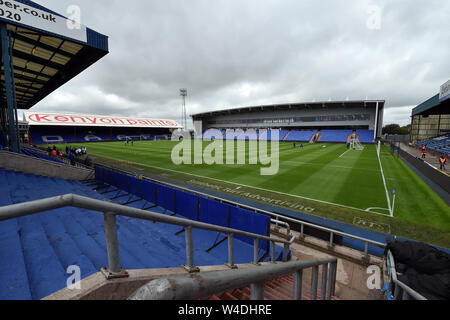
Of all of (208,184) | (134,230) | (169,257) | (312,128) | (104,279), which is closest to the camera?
(104,279)

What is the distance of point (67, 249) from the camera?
159 inches

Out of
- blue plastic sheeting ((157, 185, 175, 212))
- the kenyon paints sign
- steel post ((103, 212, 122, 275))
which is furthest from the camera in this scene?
the kenyon paints sign

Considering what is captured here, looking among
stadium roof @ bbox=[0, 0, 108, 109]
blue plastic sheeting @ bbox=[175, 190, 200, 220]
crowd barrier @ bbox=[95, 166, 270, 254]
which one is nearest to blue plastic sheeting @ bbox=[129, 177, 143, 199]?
crowd barrier @ bbox=[95, 166, 270, 254]

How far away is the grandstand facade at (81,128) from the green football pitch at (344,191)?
52.2 m

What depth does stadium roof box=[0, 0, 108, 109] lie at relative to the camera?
1184 centimetres

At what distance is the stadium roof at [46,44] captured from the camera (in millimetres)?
11844

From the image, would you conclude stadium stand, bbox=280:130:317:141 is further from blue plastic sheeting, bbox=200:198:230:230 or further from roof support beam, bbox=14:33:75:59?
blue plastic sheeting, bbox=200:198:230:230

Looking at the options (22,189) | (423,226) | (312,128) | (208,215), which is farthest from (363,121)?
(22,189)

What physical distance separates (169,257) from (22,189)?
26.2ft

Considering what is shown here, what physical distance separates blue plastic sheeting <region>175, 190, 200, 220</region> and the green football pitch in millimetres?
5139

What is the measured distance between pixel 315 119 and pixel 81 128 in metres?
78.6

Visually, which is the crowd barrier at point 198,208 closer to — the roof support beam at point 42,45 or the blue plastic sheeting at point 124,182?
the blue plastic sheeting at point 124,182

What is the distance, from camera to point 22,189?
866cm
